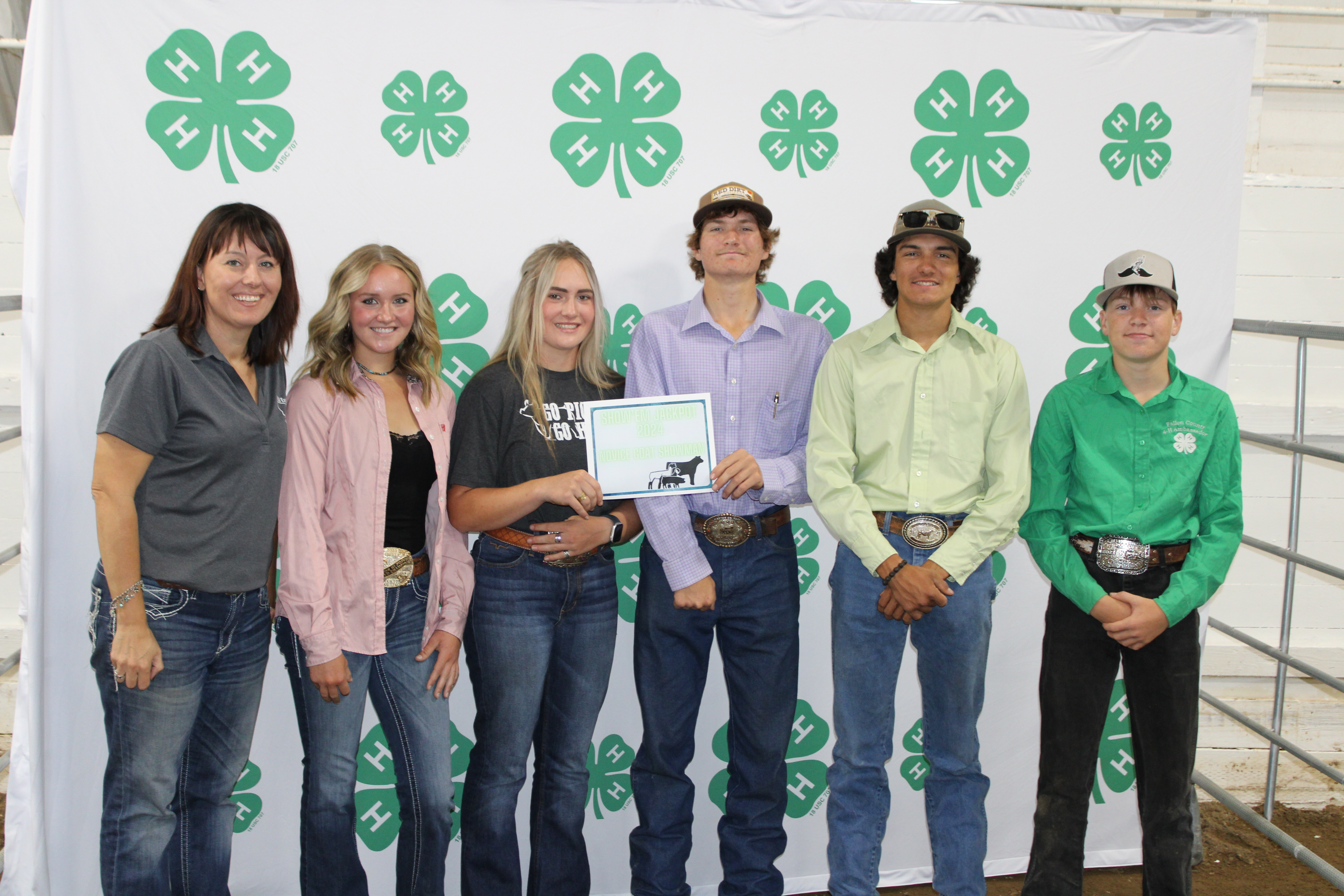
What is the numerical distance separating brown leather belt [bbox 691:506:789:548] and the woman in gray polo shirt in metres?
1.15

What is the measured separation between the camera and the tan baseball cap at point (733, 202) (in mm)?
2613

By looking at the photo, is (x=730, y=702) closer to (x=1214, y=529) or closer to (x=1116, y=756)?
(x=1214, y=529)

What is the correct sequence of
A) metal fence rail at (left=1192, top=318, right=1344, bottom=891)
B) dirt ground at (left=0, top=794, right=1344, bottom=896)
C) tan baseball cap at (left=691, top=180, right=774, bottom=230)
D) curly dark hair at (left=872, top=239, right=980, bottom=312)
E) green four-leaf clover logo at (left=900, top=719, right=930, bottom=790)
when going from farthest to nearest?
green four-leaf clover logo at (left=900, top=719, right=930, bottom=790) → dirt ground at (left=0, top=794, right=1344, bottom=896) → metal fence rail at (left=1192, top=318, right=1344, bottom=891) → curly dark hair at (left=872, top=239, right=980, bottom=312) → tan baseball cap at (left=691, top=180, right=774, bottom=230)

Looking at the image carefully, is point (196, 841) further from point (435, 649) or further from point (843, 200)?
point (843, 200)

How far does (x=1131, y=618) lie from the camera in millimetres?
2414

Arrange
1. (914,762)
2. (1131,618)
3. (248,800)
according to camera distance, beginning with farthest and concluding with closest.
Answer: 1. (914,762)
2. (248,800)
3. (1131,618)

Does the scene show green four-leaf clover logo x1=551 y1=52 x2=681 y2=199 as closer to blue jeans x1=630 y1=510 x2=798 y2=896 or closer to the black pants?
blue jeans x1=630 y1=510 x2=798 y2=896

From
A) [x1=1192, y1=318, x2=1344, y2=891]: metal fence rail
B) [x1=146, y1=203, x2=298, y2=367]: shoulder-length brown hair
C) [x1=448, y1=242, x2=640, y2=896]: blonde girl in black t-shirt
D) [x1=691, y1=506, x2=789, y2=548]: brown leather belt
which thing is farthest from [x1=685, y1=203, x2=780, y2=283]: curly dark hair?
[x1=1192, y1=318, x2=1344, y2=891]: metal fence rail

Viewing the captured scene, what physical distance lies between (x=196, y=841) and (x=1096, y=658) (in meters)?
2.52

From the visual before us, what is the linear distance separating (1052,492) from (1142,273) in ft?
2.14

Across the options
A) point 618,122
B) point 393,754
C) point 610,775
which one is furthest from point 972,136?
point 393,754

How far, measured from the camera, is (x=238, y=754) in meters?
2.40

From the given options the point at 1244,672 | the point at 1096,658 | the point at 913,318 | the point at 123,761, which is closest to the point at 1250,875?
the point at 1244,672

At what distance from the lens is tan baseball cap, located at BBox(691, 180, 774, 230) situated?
261 centimetres
